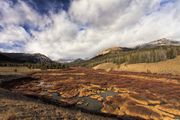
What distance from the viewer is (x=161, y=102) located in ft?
147

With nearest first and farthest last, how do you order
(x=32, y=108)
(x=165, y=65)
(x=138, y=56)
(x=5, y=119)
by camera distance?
(x=5, y=119)
(x=32, y=108)
(x=165, y=65)
(x=138, y=56)

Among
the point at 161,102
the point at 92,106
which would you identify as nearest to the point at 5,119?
the point at 92,106

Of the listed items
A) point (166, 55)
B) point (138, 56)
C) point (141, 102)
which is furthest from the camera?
point (138, 56)

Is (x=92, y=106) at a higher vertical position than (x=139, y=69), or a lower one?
lower

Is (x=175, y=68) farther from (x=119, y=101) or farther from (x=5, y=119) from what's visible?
(x=5, y=119)

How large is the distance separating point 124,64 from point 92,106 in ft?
514

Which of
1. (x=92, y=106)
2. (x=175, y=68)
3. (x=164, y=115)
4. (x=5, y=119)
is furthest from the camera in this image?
(x=175, y=68)

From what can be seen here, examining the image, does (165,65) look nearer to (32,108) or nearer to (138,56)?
(138,56)

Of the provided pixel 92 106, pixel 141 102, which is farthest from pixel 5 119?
pixel 141 102

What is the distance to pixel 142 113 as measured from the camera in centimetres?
3488

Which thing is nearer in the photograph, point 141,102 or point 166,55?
point 141,102

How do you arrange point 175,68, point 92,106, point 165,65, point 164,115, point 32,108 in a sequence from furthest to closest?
point 165,65
point 175,68
point 92,106
point 164,115
point 32,108

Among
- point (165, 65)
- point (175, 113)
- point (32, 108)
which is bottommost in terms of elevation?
point (175, 113)

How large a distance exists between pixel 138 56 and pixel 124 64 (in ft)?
52.5
